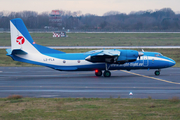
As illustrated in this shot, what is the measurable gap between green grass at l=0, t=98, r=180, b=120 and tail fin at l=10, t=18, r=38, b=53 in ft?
37.4

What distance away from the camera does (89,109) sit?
12336mm

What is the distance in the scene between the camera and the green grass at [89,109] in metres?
10.9

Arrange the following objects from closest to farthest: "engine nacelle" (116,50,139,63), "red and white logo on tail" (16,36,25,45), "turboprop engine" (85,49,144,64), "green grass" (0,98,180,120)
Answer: "green grass" (0,98,180,120) < "red and white logo on tail" (16,36,25,45) < "turboprop engine" (85,49,144,64) < "engine nacelle" (116,50,139,63)

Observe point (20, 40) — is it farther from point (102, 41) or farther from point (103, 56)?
point (102, 41)

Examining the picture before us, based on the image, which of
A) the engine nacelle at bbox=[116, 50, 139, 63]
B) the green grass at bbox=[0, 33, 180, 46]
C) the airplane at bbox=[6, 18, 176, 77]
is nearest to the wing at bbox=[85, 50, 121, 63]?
the airplane at bbox=[6, 18, 176, 77]

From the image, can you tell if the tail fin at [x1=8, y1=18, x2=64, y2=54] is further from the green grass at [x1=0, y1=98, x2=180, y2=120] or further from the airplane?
the green grass at [x1=0, y1=98, x2=180, y2=120]

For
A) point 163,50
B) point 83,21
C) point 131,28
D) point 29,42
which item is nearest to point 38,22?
point 83,21

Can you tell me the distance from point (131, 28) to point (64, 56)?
111274 millimetres

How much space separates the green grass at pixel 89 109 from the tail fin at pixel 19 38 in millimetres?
11410

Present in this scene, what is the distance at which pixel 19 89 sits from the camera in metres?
18.9

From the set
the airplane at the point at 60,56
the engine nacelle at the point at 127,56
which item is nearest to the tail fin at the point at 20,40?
the airplane at the point at 60,56

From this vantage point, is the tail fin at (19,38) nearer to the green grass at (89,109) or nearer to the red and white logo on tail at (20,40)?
the red and white logo on tail at (20,40)

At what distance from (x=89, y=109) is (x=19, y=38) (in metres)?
15.5

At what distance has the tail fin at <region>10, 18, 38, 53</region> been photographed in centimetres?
2500
